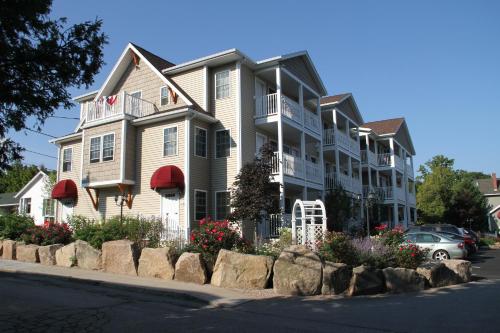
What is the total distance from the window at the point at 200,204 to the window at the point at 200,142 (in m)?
1.86

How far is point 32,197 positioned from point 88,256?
27276 mm

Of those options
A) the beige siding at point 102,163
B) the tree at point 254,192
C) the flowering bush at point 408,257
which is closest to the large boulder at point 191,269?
the tree at point 254,192

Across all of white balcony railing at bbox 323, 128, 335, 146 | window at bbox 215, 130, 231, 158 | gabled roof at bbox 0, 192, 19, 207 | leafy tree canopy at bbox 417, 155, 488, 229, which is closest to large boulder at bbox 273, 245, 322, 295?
window at bbox 215, 130, 231, 158

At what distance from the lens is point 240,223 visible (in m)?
19.6

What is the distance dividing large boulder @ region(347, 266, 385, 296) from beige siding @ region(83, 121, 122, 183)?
13.3 metres

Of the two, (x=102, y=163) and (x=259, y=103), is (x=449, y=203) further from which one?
(x=102, y=163)

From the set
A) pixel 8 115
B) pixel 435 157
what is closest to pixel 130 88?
pixel 8 115

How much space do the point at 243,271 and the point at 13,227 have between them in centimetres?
1259

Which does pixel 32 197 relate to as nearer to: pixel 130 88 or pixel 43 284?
pixel 130 88

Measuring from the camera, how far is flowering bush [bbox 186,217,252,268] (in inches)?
553

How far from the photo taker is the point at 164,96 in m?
23.2

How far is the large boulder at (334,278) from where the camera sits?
11906 millimetres

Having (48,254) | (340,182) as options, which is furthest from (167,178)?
(340,182)

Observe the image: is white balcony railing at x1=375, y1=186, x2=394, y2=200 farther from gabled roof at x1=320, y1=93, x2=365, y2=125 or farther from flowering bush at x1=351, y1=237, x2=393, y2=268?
flowering bush at x1=351, y1=237, x2=393, y2=268
